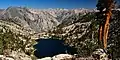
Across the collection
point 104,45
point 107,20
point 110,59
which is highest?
point 107,20

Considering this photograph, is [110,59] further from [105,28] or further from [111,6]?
[111,6]

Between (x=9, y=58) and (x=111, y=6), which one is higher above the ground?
(x=111, y=6)

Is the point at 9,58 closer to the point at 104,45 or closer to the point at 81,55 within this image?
the point at 81,55

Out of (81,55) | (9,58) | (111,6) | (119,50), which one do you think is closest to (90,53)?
(81,55)

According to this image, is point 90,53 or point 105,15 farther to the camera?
point 105,15

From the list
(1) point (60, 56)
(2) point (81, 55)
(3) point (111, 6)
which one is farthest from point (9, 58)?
(3) point (111, 6)

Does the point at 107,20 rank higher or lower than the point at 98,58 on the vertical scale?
higher

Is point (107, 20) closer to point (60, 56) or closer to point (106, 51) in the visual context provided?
point (106, 51)

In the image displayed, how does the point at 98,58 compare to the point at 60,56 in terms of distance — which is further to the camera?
the point at 60,56
